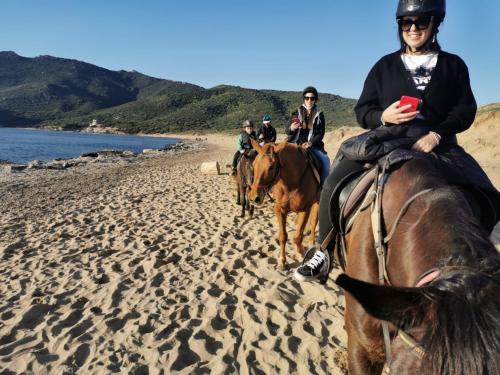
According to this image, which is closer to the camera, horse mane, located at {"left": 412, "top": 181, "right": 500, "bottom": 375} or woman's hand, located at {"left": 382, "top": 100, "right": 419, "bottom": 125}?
horse mane, located at {"left": 412, "top": 181, "right": 500, "bottom": 375}

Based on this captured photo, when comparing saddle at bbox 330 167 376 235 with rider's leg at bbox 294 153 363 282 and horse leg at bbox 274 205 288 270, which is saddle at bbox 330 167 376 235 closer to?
rider's leg at bbox 294 153 363 282

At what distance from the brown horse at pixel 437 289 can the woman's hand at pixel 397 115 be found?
0.59 m

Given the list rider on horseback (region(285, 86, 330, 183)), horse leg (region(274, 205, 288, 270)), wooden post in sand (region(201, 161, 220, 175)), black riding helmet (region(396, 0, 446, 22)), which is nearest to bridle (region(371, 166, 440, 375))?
black riding helmet (region(396, 0, 446, 22))

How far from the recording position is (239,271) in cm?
588

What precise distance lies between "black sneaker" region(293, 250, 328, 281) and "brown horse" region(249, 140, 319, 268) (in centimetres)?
245

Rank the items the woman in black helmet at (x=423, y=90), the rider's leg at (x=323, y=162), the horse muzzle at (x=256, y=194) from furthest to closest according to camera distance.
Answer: the rider's leg at (x=323, y=162) < the horse muzzle at (x=256, y=194) < the woman in black helmet at (x=423, y=90)

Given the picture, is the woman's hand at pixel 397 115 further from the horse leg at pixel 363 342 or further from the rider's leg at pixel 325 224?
the horse leg at pixel 363 342

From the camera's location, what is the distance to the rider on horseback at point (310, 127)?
6836 mm

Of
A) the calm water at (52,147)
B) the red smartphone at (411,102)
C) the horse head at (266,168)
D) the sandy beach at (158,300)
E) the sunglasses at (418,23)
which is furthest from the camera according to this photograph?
the calm water at (52,147)

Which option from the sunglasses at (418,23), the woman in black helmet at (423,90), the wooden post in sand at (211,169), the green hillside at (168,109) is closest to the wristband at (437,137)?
the woman in black helmet at (423,90)

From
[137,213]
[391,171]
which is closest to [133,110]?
[137,213]

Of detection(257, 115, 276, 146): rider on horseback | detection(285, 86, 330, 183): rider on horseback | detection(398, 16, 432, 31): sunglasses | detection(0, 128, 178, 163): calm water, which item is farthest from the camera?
detection(0, 128, 178, 163): calm water

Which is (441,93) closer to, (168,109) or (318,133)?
(318,133)

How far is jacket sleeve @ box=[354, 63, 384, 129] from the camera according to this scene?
2824mm
